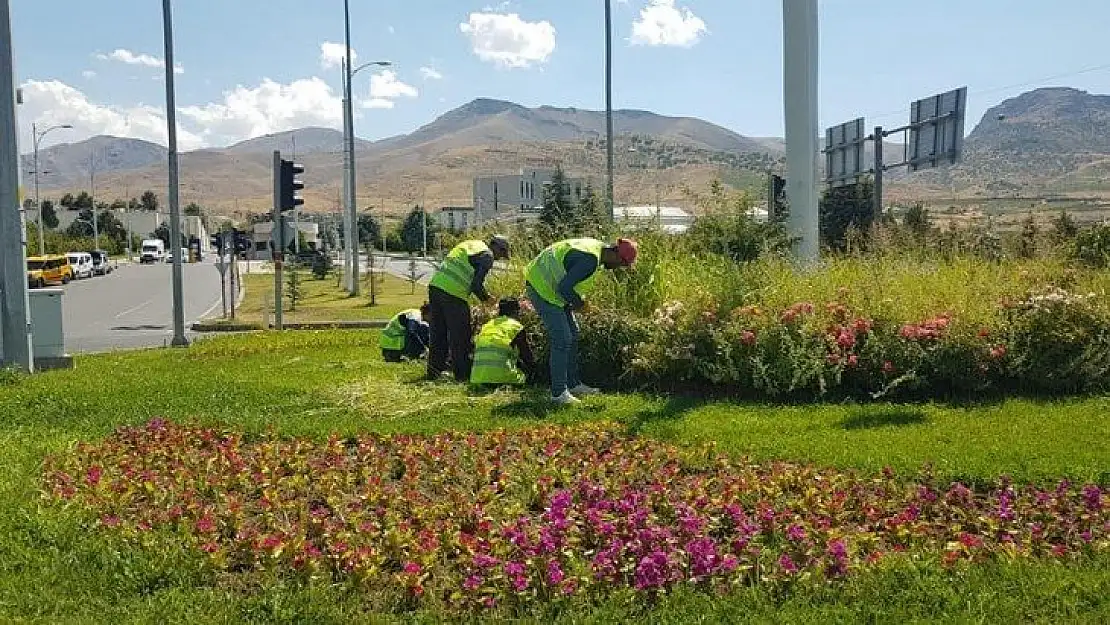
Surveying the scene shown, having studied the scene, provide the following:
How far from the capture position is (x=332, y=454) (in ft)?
24.1

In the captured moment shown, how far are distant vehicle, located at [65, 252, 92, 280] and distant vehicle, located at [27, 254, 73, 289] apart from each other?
16.7 ft

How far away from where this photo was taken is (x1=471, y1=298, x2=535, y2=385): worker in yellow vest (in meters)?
10.1

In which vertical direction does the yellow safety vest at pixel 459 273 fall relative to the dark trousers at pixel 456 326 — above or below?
above

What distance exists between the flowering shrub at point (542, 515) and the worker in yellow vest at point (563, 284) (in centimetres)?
177

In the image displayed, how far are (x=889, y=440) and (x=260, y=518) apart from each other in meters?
4.20

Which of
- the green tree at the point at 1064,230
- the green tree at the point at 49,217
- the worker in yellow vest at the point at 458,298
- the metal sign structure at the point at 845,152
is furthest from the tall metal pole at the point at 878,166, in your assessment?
the green tree at the point at 49,217

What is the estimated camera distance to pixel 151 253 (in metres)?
89.8

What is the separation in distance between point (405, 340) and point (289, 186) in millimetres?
7384

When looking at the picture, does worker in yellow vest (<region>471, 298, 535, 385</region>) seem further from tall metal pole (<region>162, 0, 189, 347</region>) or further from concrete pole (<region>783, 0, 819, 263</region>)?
tall metal pole (<region>162, 0, 189, 347</region>)

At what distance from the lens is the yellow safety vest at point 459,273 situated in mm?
10516

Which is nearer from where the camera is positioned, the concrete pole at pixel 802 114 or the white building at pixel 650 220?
the white building at pixel 650 220

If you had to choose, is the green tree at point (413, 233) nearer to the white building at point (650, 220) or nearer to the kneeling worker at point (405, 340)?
the white building at point (650, 220)

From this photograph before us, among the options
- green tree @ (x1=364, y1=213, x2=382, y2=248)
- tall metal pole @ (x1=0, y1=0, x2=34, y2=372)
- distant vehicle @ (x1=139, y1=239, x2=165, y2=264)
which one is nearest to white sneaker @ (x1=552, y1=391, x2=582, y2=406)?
tall metal pole @ (x1=0, y1=0, x2=34, y2=372)

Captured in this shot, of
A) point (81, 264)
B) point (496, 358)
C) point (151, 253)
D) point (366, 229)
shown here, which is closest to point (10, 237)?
point (496, 358)
